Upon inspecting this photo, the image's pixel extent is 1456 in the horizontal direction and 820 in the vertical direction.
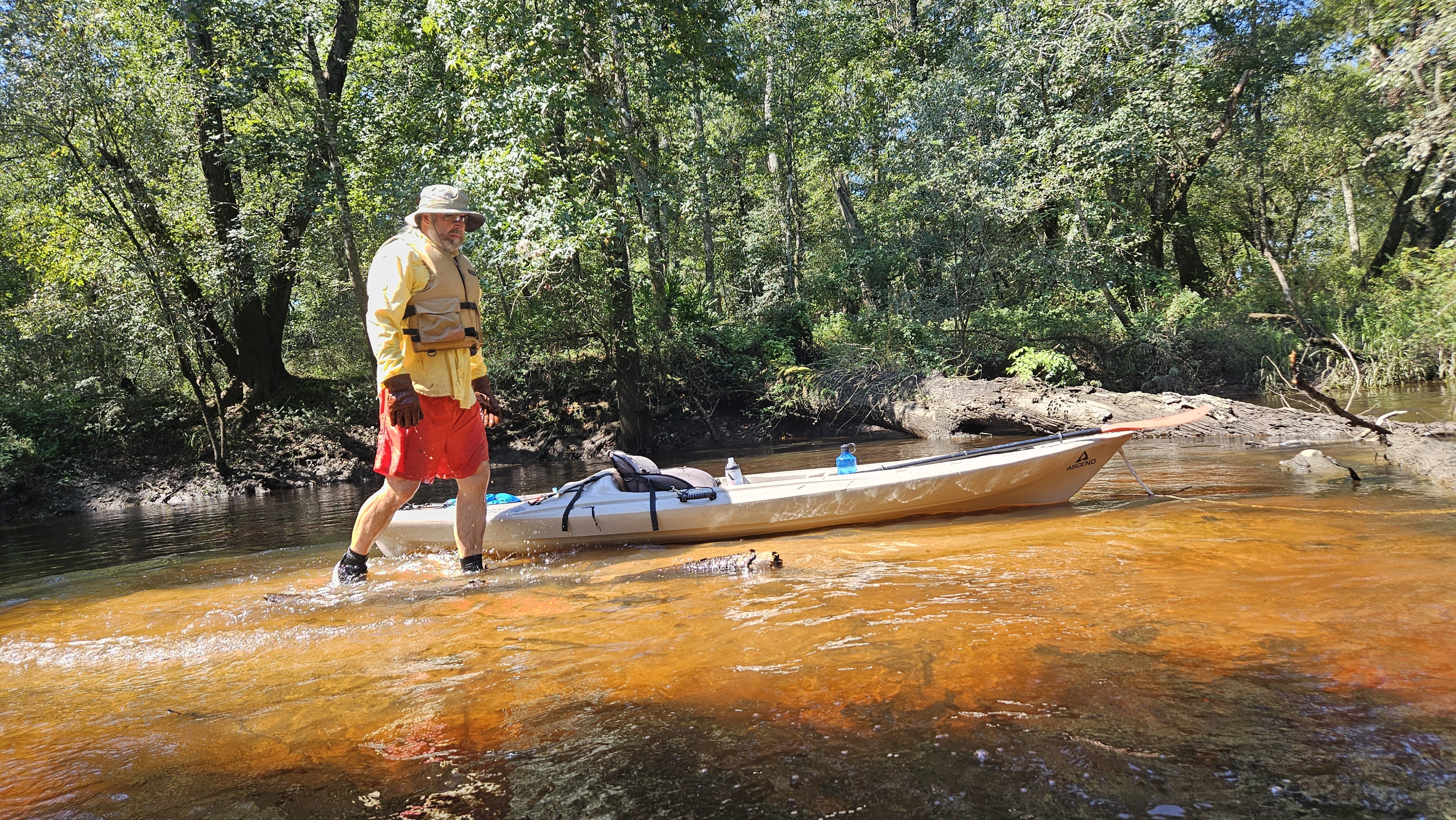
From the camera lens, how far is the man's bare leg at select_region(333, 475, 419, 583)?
4473mm

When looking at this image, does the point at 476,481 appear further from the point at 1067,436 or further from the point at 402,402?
the point at 1067,436

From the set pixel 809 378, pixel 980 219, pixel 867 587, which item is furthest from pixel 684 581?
pixel 980 219

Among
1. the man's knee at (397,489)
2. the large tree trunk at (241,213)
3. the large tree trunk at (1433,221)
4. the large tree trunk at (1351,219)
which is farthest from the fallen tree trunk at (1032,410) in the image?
the large tree trunk at (1351,219)

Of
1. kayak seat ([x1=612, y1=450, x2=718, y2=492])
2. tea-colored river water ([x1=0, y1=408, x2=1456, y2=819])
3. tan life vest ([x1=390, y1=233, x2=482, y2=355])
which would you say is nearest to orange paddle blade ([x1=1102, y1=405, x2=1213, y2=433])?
tea-colored river water ([x1=0, y1=408, x2=1456, y2=819])

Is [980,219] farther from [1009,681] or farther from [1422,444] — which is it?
[1009,681]

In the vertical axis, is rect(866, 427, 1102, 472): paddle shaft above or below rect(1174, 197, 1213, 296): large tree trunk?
below

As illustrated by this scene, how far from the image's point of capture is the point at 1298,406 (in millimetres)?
11508

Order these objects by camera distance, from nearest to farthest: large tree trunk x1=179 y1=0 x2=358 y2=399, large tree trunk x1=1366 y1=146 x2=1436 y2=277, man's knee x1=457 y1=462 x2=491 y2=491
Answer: man's knee x1=457 y1=462 x2=491 y2=491
large tree trunk x1=179 y1=0 x2=358 y2=399
large tree trunk x1=1366 y1=146 x2=1436 y2=277

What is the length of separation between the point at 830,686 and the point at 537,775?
3.22ft

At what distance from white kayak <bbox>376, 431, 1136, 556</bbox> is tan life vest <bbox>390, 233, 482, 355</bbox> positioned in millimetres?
1448

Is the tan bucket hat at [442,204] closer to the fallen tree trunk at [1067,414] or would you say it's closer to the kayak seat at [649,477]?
the kayak seat at [649,477]

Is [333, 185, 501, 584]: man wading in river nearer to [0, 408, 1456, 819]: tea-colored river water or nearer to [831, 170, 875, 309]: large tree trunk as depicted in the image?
[0, 408, 1456, 819]: tea-colored river water

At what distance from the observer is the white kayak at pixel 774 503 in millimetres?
5148

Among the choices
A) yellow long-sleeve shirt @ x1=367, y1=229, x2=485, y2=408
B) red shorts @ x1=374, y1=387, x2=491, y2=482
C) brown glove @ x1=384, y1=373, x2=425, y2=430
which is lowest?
red shorts @ x1=374, y1=387, x2=491, y2=482
